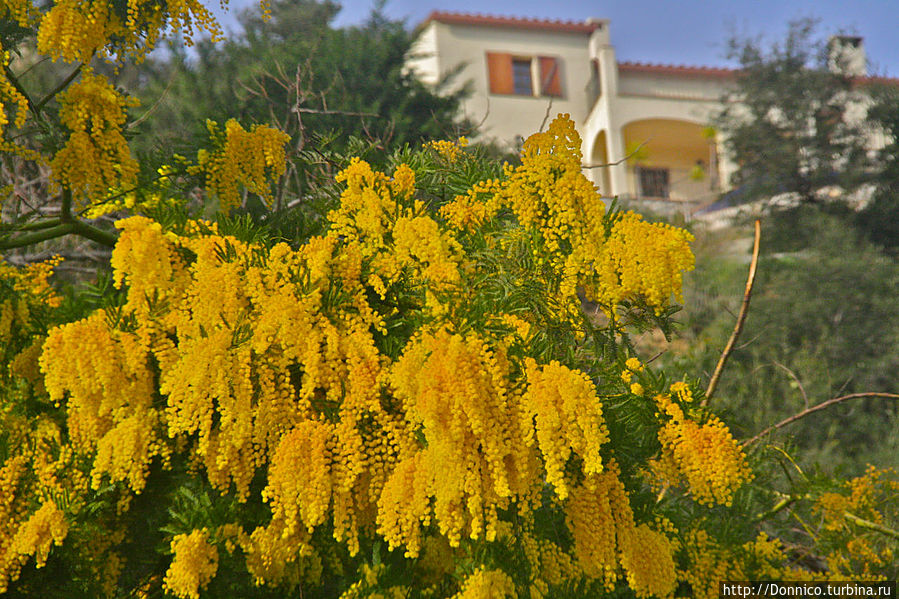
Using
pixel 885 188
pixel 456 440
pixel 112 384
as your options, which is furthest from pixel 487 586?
pixel 885 188

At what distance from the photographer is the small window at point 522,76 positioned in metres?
15.4

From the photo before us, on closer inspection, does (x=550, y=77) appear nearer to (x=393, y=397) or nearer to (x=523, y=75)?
(x=523, y=75)

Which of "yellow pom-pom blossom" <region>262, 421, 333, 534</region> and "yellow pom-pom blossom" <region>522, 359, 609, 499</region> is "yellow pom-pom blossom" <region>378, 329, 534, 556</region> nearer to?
"yellow pom-pom blossom" <region>522, 359, 609, 499</region>

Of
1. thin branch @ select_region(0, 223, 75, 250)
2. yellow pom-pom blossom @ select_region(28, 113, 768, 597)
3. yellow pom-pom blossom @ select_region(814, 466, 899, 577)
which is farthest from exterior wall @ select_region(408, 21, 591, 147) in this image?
yellow pom-pom blossom @ select_region(28, 113, 768, 597)

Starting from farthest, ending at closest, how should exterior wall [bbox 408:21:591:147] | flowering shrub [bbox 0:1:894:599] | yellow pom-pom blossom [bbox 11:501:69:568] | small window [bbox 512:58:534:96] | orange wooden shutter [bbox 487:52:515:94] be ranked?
1. small window [bbox 512:58:534:96]
2. orange wooden shutter [bbox 487:52:515:94]
3. exterior wall [bbox 408:21:591:147]
4. yellow pom-pom blossom [bbox 11:501:69:568]
5. flowering shrub [bbox 0:1:894:599]

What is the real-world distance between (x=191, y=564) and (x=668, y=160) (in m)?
15.5

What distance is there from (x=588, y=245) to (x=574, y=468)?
0.73 m

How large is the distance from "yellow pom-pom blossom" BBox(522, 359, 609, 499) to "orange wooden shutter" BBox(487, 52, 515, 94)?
44.1ft

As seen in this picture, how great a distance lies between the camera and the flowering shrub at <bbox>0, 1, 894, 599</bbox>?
2.27 metres

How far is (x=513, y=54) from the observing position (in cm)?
1539

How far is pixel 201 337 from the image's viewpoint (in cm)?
241

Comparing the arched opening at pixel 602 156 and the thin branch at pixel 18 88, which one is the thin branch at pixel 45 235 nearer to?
the thin branch at pixel 18 88

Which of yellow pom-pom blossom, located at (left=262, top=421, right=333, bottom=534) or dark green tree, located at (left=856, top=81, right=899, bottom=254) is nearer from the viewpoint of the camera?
yellow pom-pom blossom, located at (left=262, top=421, right=333, bottom=534)

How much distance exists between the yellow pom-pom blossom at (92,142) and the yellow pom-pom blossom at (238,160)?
1.15 feet
